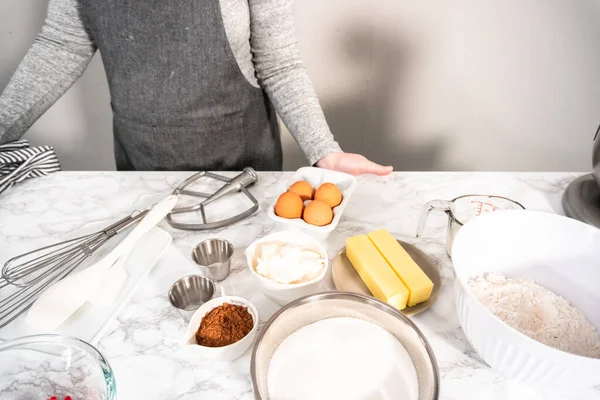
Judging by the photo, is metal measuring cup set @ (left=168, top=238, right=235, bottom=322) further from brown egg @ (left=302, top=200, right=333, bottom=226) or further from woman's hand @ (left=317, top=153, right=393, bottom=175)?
woman's hand @ (left=317, top=153, right=393, bottom=175)

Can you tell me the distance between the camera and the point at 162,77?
86 centimetres

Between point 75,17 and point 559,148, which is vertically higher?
point 75,17

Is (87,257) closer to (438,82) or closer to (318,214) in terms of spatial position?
(318,214)

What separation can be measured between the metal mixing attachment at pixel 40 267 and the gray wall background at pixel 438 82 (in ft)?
2.80

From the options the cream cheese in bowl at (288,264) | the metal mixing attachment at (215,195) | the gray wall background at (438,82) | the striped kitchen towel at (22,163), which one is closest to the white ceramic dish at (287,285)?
the cream cheese in bowl at (288,264)

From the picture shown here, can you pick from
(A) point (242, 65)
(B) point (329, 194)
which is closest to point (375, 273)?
(B) point (329, 194)

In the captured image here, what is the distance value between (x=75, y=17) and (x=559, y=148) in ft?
4.68

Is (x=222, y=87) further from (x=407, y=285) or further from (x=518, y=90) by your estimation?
(x=518, y=90)

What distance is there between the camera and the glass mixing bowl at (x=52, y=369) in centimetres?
44

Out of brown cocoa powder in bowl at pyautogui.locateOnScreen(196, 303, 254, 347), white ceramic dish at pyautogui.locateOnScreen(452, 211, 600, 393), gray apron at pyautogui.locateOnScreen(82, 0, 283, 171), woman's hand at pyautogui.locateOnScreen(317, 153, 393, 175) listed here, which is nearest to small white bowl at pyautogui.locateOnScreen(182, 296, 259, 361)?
brown cocoa powder in bowl at pyautogui.locateOnScreen(196, 303, 254, 347)

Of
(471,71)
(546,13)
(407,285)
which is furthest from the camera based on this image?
(471,71)

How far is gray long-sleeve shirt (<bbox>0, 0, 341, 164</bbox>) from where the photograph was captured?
0.83 meters

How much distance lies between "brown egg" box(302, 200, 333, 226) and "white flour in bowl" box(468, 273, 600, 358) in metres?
0.22

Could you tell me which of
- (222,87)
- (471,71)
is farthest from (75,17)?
(471,71)
